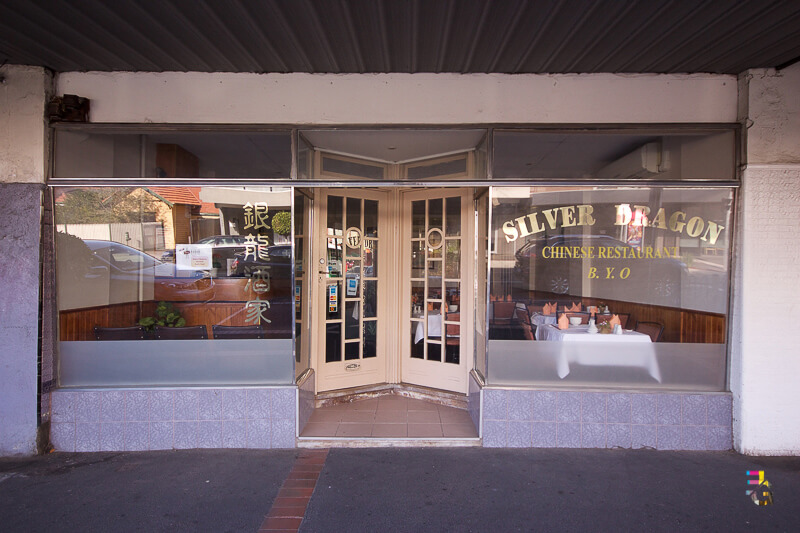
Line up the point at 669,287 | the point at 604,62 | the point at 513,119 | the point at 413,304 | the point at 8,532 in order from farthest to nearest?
1. the point at 413,304
2. the point at 669,287
3. the point at 513,119
4. the point at 604,62
5. the point at 8,532

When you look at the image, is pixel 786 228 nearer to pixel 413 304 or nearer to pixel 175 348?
pixel 413 304

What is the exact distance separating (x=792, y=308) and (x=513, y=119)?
2.95 metres

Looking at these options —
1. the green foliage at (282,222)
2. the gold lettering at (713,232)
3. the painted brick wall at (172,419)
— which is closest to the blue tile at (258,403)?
the painted brick wall at (172,419)

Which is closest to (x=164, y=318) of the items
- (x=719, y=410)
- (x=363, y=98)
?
(x=363, y=98)

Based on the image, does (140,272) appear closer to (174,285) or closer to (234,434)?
(174,285)

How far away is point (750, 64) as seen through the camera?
3.97 m

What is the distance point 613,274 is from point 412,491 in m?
2.75

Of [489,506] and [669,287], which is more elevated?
[669,287]

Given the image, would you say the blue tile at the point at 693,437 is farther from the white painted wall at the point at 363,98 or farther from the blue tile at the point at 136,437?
the blue tile at the point at 136,437

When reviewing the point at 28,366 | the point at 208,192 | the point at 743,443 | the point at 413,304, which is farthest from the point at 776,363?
the point at 28,366

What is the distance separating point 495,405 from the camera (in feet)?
13.9

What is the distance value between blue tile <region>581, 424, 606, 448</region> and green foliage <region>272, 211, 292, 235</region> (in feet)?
10.8

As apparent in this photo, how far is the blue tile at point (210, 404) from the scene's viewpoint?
4211 millimetres

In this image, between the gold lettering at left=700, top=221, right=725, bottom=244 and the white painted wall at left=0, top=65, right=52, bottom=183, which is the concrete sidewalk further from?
the white painted wall at left=0, top=65, right=52, bottom=183
